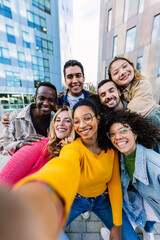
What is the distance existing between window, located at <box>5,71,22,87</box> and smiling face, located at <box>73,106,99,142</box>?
16292mm

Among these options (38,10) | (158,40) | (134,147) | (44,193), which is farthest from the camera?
(38,10)

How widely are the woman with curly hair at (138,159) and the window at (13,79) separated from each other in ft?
54.3

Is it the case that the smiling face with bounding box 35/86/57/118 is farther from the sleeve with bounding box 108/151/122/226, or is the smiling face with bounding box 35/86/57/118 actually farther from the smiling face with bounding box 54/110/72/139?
the sleeve with bounding box 108/151/122/226

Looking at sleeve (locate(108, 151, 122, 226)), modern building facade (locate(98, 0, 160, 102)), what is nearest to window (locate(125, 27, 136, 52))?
modern building facade (locate(98, 0, 160, 102))

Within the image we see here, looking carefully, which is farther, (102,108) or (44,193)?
(102,108)

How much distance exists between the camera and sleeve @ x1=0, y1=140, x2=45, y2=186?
1.19m

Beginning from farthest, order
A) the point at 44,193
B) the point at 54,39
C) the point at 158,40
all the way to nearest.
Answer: the point at 54,39, the point at 158,40, the point at 44,193

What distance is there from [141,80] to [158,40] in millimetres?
11190

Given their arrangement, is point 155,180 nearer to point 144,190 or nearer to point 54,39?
point 144,190

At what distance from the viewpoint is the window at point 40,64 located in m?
15.6

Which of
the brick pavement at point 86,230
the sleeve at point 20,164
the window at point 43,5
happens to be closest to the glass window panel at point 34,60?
the window at point 43,5

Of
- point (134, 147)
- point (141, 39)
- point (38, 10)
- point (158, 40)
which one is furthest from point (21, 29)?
point (134, 147)

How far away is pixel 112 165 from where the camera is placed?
1.53m

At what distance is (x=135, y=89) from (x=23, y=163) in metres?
2.21
